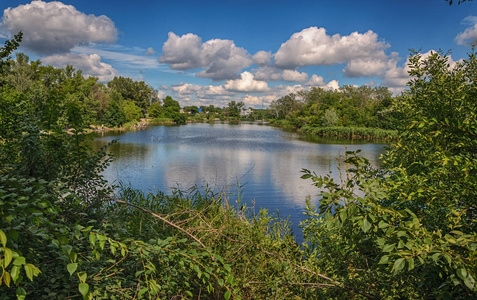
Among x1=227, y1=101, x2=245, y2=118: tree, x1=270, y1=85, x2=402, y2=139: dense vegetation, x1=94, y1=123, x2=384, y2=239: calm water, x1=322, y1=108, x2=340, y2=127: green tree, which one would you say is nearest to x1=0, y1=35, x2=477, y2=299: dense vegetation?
x1=94, y1=123, x2=384, y2=239: calm water

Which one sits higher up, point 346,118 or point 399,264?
point 346,118

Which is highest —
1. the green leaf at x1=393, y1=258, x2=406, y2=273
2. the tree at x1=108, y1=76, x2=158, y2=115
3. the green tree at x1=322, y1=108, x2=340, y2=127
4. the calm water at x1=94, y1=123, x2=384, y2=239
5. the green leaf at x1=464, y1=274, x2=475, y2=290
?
the tree at x1=108, y1=76, x2=158, y2=115

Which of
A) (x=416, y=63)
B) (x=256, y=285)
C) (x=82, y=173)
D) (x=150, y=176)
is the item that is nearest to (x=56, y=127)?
(x=82, y=173)

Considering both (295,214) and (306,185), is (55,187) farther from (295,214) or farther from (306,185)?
(306,185)

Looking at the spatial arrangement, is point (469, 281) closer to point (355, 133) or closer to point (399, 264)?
point (399, 264)

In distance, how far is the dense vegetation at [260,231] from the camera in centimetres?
165

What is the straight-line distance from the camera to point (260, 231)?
4508 mm

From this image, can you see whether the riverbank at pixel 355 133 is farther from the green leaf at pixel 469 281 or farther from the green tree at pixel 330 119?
the green leaf at pixel 469 281

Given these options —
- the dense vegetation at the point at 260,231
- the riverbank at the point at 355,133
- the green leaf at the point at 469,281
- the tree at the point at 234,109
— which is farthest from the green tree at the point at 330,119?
the tree at the point at 234,109

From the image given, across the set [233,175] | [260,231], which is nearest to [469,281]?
[260,231]

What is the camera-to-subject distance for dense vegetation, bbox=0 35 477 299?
5.41 ft

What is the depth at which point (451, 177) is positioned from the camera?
7.92ft

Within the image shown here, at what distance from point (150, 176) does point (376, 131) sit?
43.4 meters

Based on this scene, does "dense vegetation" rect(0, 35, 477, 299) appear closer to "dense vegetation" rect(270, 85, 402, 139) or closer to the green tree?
"dense vegetation" rect(270, 85, 402, 139)
